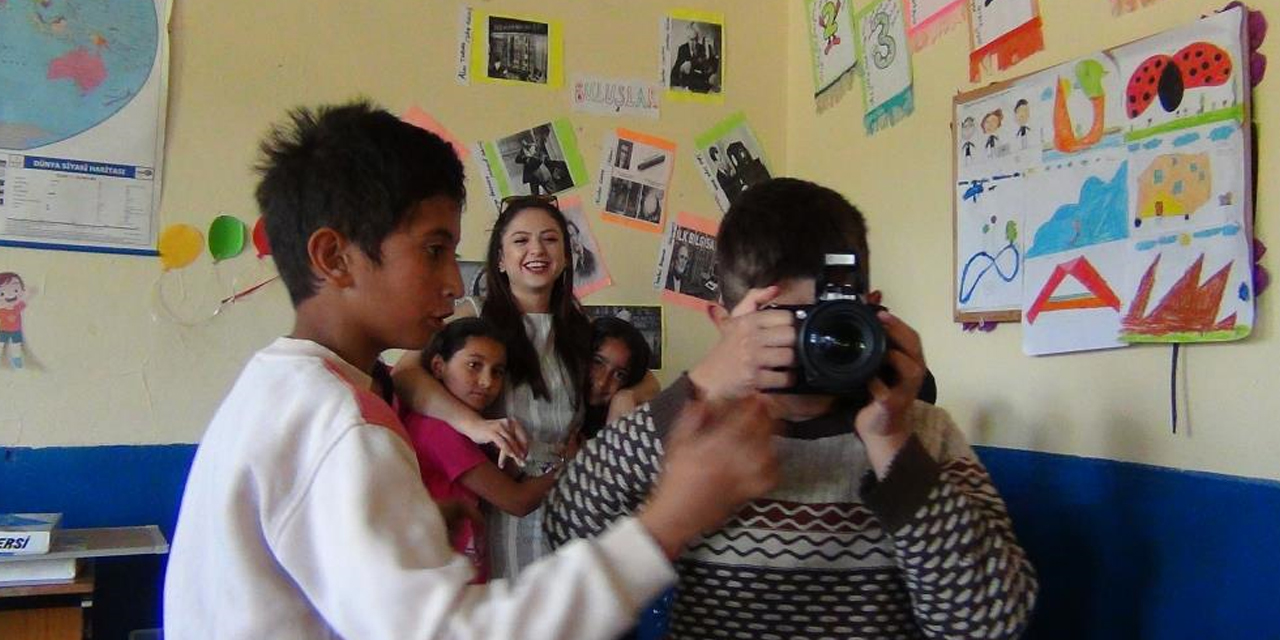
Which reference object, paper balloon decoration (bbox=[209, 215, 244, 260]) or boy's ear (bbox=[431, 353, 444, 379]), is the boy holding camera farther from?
paper balloon decoration (bbox=[209, 215, 244, 260])

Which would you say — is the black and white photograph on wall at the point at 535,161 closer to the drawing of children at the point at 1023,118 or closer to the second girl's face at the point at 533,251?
the second girl's face at the point at 533,251

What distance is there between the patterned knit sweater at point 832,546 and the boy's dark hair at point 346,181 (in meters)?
0.25

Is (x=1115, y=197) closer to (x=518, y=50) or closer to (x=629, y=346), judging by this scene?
(x=629, y=346)

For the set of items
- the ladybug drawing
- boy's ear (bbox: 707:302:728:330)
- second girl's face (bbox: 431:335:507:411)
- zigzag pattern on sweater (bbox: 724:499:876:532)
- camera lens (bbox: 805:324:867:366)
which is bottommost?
zigzag pattern on sweater (bbox: 724:499:876:532)

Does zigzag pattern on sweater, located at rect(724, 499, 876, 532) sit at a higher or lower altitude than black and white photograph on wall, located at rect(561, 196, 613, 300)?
lower

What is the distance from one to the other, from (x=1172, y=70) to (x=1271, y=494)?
1.51 feet

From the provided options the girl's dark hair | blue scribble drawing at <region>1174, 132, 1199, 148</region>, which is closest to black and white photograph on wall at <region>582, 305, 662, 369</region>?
the girl's dark hair

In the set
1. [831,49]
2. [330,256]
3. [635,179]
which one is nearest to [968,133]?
[831,49]

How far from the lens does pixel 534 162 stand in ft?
6.58

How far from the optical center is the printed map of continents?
5.50ft

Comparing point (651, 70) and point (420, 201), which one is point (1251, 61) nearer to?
point (420, 201)

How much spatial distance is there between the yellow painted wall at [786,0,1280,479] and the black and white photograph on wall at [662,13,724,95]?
0.28 m

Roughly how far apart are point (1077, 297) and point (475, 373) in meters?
0.79

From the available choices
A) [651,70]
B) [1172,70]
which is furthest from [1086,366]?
[651,70]
